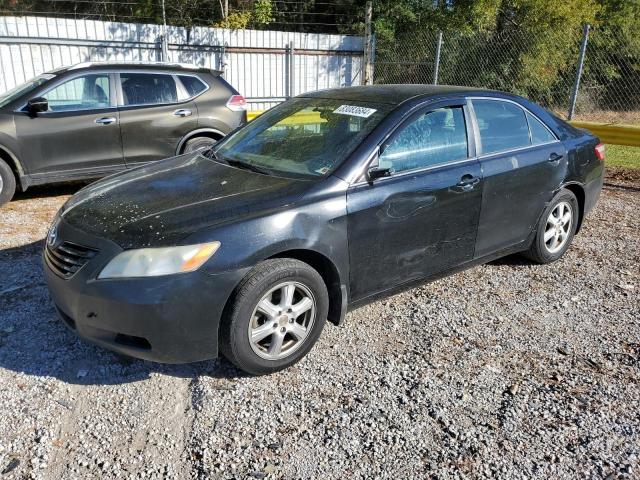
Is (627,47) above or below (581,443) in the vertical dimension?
above

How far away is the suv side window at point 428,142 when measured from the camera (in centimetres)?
356

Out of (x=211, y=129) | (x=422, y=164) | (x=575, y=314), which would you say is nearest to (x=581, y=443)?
(x=575, y=314)

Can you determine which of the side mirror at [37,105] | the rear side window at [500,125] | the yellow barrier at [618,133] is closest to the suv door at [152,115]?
the side mirror at [37,105]

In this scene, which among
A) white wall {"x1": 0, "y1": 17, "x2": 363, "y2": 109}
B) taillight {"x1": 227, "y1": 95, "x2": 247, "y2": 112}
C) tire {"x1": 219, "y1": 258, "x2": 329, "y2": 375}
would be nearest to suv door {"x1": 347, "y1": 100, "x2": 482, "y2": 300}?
tire {"x1": 219, "y1": 258, "x2": 329, "y2": 375}

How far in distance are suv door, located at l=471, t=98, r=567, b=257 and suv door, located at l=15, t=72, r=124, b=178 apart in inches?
188

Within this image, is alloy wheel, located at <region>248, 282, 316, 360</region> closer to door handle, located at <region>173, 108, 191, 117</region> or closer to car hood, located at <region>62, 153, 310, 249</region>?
car hood, located at <region>62, 153, 310, 249</region>

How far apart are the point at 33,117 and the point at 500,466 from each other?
20.8ft

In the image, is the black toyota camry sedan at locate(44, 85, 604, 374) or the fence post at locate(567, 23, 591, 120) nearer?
the black toyota camry sedan at locate(44, 85, 604, 374)

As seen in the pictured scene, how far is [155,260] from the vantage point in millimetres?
2805

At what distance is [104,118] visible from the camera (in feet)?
22.4

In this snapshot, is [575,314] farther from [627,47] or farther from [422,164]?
[627,47]

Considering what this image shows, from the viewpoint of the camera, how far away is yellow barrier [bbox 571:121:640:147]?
8133mm

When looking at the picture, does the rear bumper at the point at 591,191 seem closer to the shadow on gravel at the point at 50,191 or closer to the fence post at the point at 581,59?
the fence post at the point at 581,59

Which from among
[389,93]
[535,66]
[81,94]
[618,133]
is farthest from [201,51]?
[389,93]
